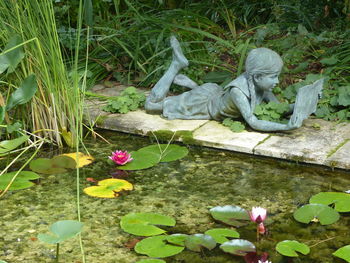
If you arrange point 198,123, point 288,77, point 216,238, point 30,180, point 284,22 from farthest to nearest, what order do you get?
1. point 284,22
2. point 288,77
3. point 198,123
4. point 30,180
5. point 216,238

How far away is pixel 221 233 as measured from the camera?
2.88 metres

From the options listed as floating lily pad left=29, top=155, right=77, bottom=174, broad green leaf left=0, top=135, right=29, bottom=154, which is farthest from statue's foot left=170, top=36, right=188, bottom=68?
broad green leaf left=0, top=135, right=29, bottom=154

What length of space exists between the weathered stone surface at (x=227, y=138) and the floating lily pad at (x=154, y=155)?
0.17 meters

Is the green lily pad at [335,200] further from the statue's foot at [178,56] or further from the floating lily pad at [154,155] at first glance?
the statue's foot at [178,56]

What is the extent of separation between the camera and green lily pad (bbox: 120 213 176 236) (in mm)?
2914

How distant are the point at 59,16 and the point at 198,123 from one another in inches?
86.2

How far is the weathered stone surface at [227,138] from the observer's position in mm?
3859

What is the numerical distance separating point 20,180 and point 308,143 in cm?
167

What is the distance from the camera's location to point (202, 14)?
5938 millimetres

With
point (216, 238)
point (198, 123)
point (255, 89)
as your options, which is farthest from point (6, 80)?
point (216, 238)

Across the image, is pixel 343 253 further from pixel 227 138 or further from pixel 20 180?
pixel 20 180

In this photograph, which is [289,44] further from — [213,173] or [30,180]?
[30,180]

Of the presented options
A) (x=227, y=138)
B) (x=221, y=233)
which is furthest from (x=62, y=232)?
(x=227, y=138)

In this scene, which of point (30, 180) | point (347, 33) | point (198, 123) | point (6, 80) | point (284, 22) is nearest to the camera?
point (30, 180)
